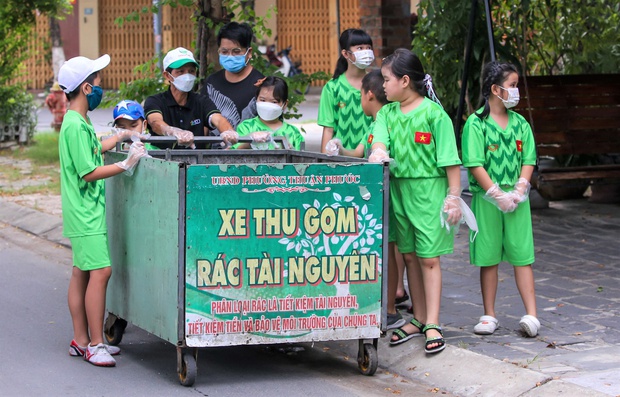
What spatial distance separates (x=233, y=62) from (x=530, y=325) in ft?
8.81

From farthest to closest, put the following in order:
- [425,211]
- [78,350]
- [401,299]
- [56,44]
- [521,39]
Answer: [56,44], [521,39], [401,299], [78,350], [425,211]

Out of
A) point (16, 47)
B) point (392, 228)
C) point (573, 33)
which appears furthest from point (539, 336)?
point (16, 47)

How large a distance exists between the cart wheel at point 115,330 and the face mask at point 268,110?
1554mm

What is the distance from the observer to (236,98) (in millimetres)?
7293

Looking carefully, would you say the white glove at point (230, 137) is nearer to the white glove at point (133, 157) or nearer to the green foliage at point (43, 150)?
the white glove at point (133, 157)

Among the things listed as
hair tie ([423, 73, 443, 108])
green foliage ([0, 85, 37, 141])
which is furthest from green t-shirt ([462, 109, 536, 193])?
green foliage ([0, 85, 37, 141])

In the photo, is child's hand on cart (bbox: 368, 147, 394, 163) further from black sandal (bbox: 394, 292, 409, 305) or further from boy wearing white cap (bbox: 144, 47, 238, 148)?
black sandal (bbox: 394, 292, 409, 305)

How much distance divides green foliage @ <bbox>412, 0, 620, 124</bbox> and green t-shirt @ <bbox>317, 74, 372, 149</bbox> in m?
3.30

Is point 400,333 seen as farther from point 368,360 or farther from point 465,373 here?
point 465,373

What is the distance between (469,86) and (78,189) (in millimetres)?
5516

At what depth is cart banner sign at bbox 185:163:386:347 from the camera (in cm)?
537

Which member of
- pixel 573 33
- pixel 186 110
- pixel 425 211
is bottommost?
pixel 425 211

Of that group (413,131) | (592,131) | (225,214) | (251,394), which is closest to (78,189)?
(225,214)

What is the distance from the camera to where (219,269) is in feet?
17.7
